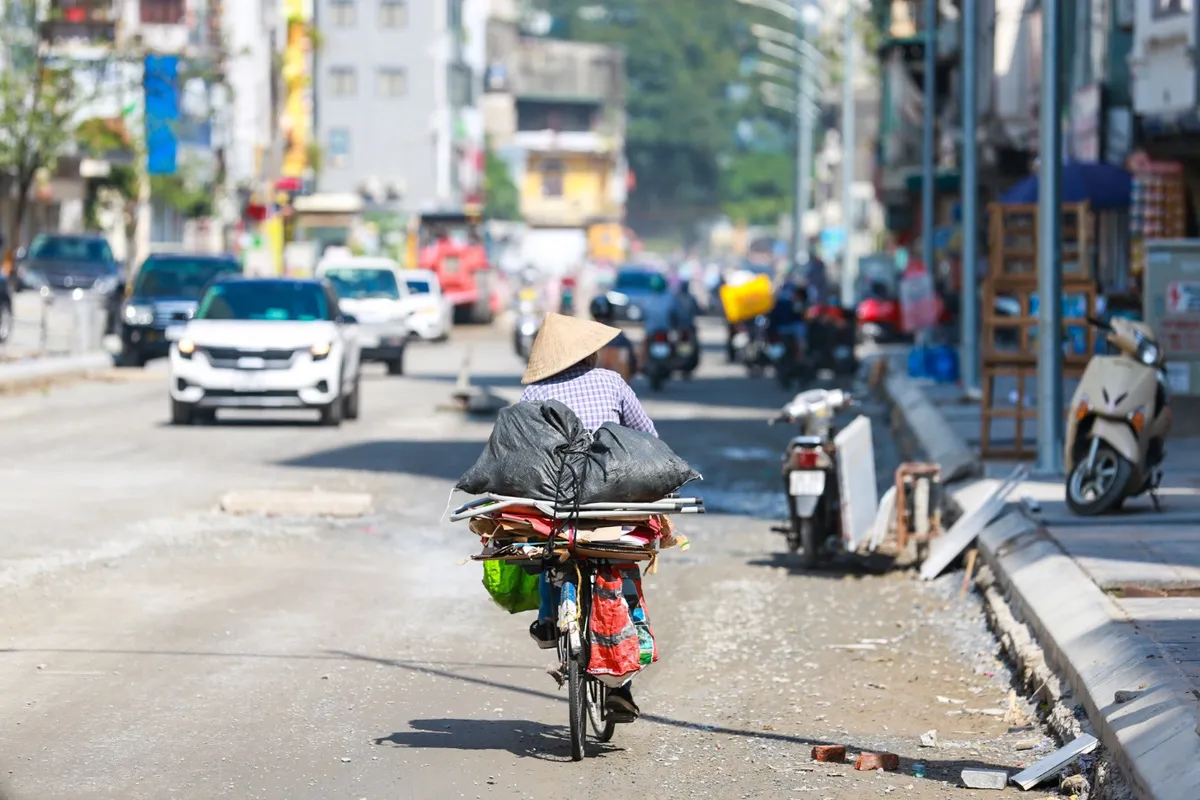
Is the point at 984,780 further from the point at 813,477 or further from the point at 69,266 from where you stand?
the point at 69,266

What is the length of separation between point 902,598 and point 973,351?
14555 mm

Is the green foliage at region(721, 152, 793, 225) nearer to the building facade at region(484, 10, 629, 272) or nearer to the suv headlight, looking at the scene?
the building facade at region(484, 10, 629, 272)

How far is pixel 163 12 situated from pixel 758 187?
90.9 m

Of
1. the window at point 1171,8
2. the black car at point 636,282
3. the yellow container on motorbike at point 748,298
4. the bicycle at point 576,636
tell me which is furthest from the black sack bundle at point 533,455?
the black car at point 636,282

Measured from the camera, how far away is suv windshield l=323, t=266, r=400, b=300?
42250mm

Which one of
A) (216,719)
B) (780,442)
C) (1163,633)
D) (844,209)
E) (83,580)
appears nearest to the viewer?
(216,719)

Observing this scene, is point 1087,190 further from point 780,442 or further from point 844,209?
point 844,209

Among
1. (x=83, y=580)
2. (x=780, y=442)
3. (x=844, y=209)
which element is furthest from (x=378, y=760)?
(x=844, y=209)

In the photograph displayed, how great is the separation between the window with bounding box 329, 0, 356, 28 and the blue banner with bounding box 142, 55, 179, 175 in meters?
37.9

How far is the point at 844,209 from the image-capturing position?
192ft

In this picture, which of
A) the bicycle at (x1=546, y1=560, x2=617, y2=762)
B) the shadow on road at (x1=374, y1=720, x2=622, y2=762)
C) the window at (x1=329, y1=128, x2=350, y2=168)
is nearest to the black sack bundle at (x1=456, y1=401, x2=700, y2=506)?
the bicycle at (x1=546, y1=560, x2=617, y2=762)

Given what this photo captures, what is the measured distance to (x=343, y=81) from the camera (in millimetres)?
100875

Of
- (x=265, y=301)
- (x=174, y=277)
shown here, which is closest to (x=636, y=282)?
(x=174, y=277)

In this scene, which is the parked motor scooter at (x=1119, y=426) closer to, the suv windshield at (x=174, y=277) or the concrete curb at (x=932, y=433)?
the concrete curb at (x=932, y=433)
